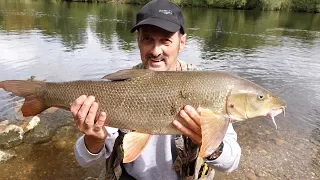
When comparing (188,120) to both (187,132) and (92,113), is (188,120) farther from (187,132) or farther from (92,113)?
(92,113)

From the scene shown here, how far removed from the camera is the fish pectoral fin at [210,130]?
88.0 inches

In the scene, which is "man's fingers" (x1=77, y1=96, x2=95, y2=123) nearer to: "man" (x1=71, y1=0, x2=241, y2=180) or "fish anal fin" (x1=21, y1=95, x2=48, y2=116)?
"man" (x1=71, y1=0, x2=241, y2=180)

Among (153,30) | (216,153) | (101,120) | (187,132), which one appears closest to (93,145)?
(101,120)

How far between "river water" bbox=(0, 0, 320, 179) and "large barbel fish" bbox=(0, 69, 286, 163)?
3.34m

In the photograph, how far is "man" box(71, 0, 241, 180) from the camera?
8.61 ft

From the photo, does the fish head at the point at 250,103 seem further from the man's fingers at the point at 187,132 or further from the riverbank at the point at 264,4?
the riverbank at the point at 264,4

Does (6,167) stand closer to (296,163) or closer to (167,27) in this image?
(167,27)

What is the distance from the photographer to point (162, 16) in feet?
9.57

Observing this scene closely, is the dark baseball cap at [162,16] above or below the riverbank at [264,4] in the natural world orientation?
below

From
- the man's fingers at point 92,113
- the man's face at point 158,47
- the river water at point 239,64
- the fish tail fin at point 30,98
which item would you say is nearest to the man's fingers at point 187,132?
the man's fingers at point 92,113

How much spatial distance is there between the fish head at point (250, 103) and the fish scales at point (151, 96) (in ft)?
0.24

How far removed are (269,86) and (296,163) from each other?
212 inches

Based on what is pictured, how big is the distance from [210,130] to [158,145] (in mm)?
778

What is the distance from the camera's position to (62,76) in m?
11.9
